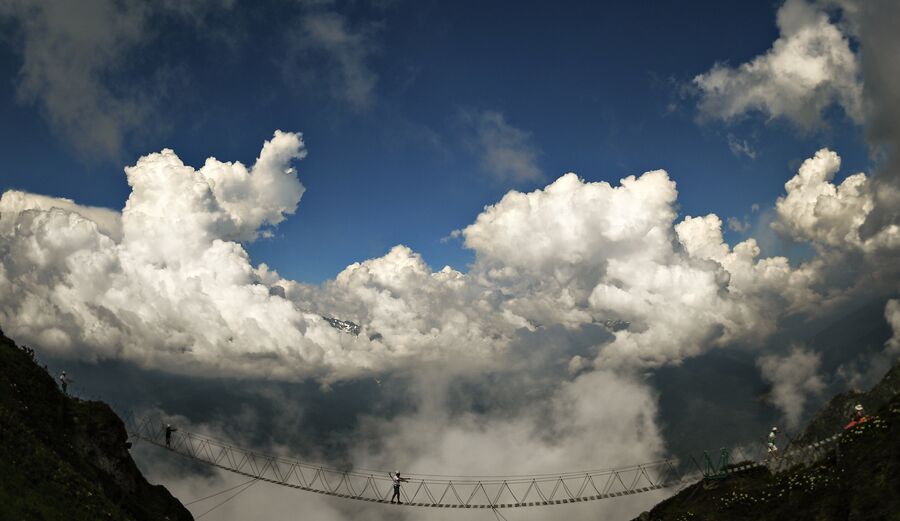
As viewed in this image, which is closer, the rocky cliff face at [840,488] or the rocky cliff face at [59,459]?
the rocky cliff face at [59,459]

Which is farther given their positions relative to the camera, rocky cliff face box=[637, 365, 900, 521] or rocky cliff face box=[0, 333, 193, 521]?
rocky cliff face box=[637, 365, 900, 521]

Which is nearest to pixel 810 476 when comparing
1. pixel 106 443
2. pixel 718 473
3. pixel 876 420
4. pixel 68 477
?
pixel 876 420

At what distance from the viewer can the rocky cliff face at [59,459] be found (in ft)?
121

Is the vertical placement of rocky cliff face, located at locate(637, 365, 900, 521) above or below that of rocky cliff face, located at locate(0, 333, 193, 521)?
below

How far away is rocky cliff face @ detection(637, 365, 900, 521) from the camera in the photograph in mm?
48531

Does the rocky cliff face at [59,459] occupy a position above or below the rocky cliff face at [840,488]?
above

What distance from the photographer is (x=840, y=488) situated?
182 feet

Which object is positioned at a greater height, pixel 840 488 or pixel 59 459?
pixel 59 459

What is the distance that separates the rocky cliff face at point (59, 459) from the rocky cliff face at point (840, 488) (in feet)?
199

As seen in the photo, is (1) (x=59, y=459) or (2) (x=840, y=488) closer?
(1) (x=59, y=459)

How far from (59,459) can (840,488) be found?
70948mm

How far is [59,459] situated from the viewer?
4606cm

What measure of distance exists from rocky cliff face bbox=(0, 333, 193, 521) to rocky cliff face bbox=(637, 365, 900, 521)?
6072cm

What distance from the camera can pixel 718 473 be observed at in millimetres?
96500
